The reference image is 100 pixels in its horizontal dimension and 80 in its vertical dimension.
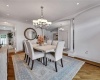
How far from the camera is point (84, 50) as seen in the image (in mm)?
3992

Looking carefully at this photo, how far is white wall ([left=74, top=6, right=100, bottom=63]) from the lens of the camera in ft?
11.3

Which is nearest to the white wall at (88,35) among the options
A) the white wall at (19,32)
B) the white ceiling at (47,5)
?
the white ceiling at (47,5)

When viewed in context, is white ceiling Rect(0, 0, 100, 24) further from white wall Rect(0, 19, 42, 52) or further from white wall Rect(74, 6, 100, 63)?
white wall Rect(0, 19, 42, 52)

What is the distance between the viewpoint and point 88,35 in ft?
12.3

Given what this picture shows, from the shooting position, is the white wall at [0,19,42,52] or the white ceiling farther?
the white wall at [0,19,42,52]

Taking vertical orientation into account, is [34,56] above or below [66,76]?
above

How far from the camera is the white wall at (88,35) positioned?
343 cm

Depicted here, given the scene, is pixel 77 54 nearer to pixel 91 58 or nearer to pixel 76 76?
pixel 91 58

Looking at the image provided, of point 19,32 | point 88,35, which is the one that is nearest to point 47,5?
point 88,35

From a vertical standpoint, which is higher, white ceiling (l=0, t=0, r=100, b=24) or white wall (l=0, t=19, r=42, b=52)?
white ceiling (l=0, t=0, r=100, b=24)

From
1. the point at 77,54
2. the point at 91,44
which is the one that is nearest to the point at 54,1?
the point at 91,44

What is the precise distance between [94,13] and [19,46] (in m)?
5.45

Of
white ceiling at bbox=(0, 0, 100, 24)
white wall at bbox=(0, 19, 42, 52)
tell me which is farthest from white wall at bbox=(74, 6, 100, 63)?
white wall at bbox=(0, 19, 42, 52)

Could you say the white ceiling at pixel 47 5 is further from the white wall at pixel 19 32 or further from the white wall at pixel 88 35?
the white wall at pixel 19 32
